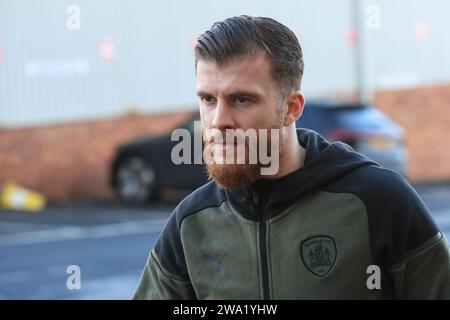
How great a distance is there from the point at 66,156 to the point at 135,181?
64.7 inches

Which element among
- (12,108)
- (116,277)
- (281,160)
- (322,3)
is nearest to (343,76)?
(322,3)

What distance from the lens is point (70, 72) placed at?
16875mm

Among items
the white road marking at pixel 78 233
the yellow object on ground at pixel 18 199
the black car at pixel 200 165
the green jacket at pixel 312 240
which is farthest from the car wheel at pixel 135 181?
the green jacket at pixel 312 240

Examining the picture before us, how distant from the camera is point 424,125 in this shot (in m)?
19.9

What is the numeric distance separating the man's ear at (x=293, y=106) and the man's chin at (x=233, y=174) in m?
0.17

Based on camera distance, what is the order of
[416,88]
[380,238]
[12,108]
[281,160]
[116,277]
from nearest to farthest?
[380,238] → [281,160] → [116,277] → [12,108] → [416,88]

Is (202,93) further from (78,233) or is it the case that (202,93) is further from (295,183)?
(78,233)

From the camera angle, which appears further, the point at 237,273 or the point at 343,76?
the point at 343,76

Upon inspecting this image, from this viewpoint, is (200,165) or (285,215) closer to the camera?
(285,215)

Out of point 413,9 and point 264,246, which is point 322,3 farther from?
point 264,246

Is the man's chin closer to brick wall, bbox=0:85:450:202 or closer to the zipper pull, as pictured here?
the zipper pull

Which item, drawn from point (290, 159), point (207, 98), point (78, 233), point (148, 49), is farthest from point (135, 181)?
point (207, 98)

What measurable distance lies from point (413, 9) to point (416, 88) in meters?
1.72
